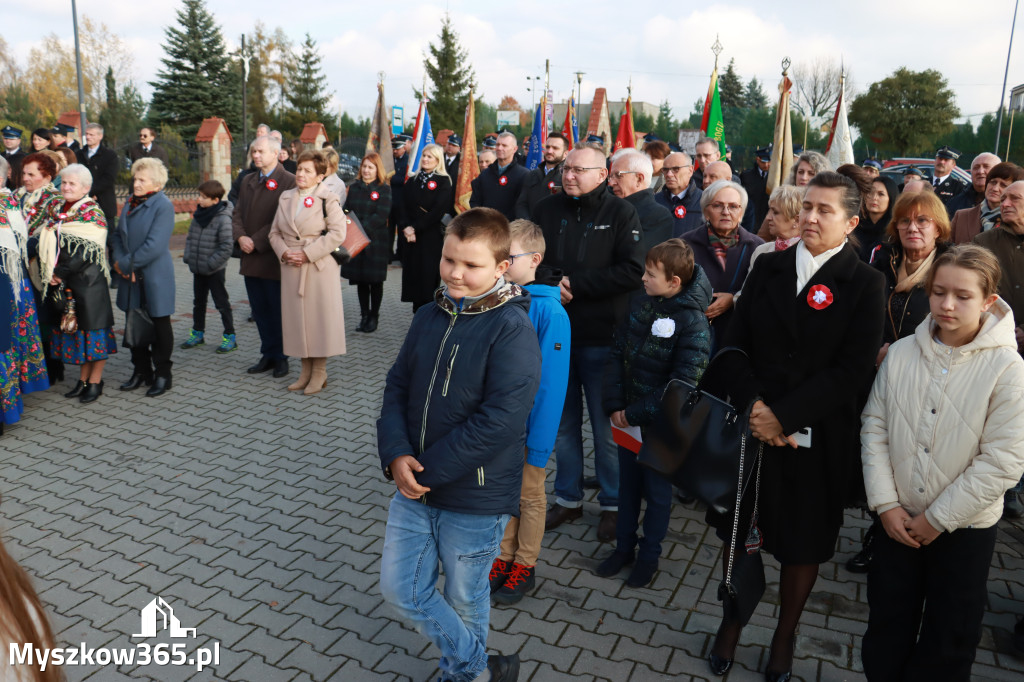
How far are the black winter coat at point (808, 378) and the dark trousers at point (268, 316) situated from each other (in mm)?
5350

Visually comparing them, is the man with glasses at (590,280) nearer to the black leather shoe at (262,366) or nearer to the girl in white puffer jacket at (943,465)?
the girl in white puffer jacket at (943,465)

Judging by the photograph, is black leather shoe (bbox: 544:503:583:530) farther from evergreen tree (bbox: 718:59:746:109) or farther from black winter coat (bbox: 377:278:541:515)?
evergreen tree (bbox: 718:59:746:109)

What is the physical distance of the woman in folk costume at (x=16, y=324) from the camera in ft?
18.5

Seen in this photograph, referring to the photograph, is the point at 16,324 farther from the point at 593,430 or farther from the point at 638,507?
the point at 638,507

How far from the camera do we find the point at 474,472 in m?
2.80

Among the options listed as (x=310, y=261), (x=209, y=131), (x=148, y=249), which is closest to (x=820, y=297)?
(x=310, y=261)

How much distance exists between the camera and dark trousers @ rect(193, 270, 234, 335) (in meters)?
8.31

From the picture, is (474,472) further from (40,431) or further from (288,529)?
(40,431)

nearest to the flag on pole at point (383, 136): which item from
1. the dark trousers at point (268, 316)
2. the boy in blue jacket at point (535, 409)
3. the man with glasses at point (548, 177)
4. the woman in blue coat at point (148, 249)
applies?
the man with glasses at point (548, 177)

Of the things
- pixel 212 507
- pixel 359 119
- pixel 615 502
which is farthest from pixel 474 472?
pixel 359 119

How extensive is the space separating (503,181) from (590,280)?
4.49m

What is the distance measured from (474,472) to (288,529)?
7.10 feet

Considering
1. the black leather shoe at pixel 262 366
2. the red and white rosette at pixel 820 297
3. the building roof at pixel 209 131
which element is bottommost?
the black leather shoe at pixel 262 366

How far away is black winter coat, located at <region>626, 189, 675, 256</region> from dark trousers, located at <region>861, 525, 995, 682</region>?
261 cm
